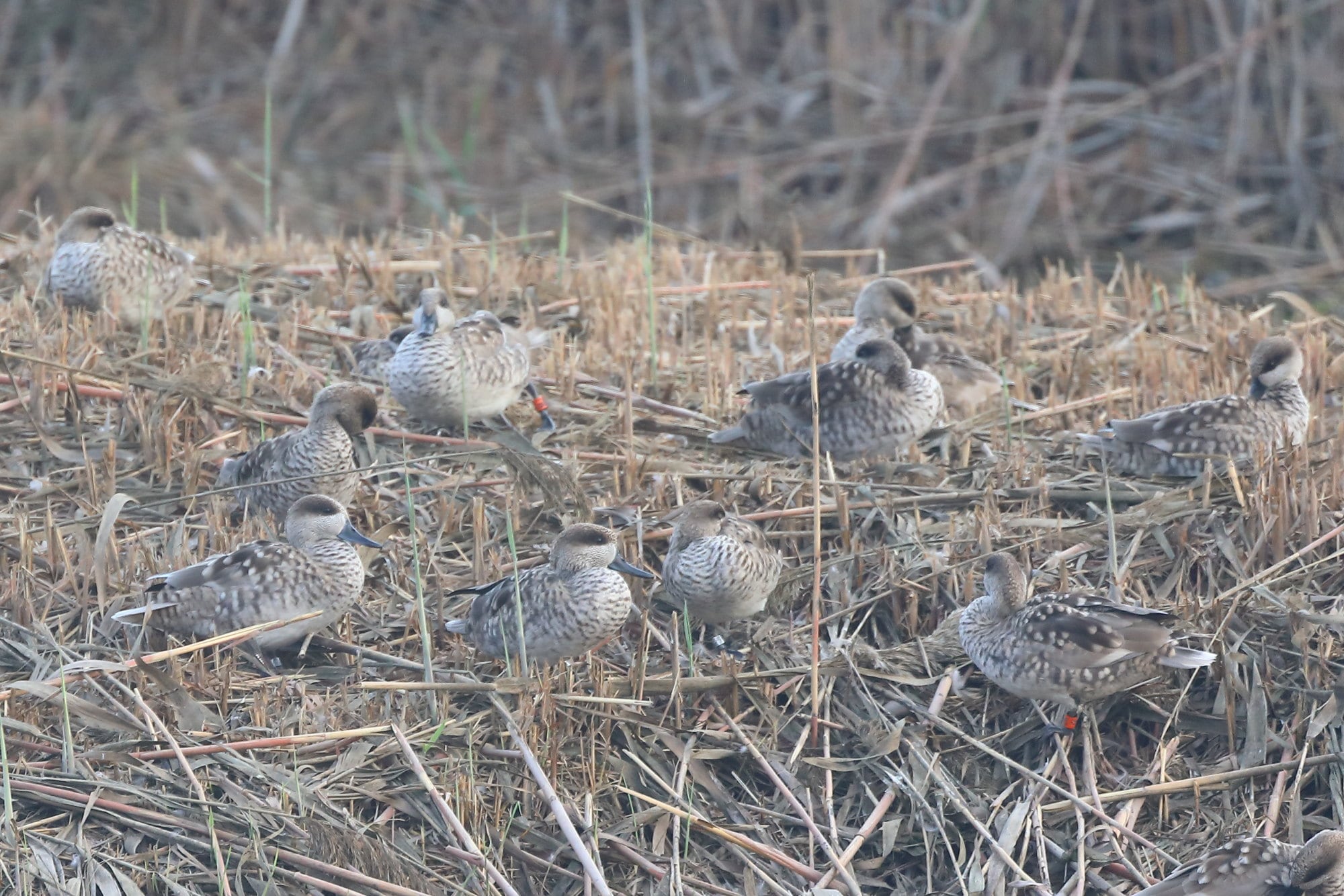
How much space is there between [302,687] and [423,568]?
0.75 m

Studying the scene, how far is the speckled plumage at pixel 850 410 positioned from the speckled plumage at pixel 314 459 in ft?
4.47

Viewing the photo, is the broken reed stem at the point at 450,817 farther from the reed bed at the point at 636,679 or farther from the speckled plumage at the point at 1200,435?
the speckled plumage at the point at 1200,435

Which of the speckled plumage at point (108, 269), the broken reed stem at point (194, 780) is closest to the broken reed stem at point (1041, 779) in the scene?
the broken reed stem at point (194, 780)

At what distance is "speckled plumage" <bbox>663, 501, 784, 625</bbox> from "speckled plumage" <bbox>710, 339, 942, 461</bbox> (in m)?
0.96

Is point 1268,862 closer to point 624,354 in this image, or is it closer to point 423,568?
point 423,568

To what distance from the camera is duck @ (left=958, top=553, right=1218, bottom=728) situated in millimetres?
5234

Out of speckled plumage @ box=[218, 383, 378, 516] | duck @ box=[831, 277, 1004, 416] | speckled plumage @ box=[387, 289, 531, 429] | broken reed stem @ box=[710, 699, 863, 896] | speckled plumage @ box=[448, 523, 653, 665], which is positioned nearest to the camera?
broken reed stem @ box=[710, 699, 863, 896]

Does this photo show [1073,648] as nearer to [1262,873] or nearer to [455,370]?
[1262,873]

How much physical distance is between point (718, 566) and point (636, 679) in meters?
0.43

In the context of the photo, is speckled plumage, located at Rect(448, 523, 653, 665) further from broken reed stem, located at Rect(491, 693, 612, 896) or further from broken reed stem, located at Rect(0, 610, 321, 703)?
broken reed stem, located at Rect(0, 610, 321, 703)

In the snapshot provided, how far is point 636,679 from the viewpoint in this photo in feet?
17.6

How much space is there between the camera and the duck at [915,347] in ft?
24.1

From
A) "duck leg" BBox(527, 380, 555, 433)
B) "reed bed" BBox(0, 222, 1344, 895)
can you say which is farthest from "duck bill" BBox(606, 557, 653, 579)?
"duck leg" BBox(527, 380, 555, 433)

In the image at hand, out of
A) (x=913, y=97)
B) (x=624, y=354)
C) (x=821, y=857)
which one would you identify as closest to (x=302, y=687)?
(x=821, y=857)
